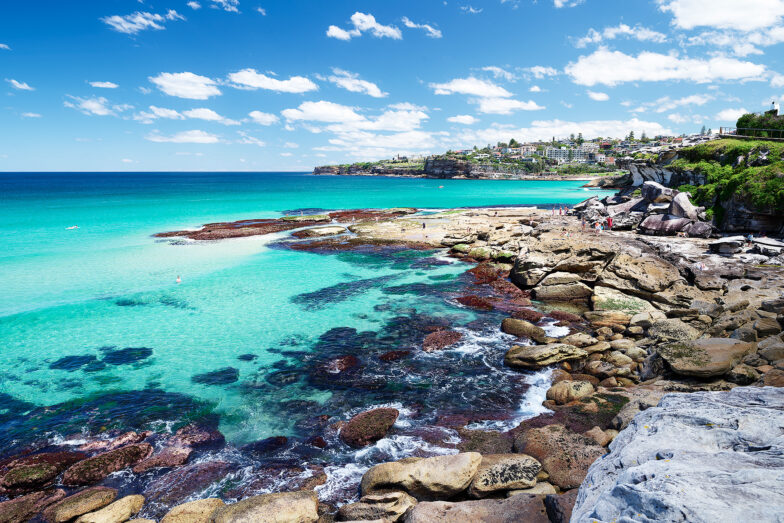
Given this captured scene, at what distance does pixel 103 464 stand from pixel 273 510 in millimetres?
6221

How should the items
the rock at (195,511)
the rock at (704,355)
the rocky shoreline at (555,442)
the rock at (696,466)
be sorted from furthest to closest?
1. the rock at (704,355)
2. the rock at (195,511)
3. the rocky shoreline at (555,442)
4. the rock at (696,466)

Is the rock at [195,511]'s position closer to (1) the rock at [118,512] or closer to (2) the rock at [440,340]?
(1) the rock at [118,512]

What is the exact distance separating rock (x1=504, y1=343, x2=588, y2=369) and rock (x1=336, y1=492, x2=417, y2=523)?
8963mm

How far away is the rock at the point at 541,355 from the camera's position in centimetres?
1608

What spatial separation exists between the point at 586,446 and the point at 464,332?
10.0 metres

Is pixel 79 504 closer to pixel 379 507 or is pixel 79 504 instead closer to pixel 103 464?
pixel 103 464

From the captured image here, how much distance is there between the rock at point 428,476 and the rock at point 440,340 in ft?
28.5

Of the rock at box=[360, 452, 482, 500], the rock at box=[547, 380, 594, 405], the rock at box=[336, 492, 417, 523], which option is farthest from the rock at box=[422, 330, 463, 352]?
the rock at box=[336, 492, 417, 523]

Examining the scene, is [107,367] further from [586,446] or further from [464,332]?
[586,446]

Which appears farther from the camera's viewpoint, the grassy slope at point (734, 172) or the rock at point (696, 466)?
the grassy slope at point (734, 172)

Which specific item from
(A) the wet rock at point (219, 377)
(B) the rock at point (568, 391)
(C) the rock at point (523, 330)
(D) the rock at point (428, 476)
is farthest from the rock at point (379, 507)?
(C) the rock at point (523, 330)

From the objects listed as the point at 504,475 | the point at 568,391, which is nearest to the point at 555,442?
the point at 504,475

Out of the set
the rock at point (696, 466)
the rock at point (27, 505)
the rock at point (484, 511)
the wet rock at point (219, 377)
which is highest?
the rock at point (696, 466)

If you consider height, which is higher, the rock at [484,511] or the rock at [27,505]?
the rock at [484,511]
